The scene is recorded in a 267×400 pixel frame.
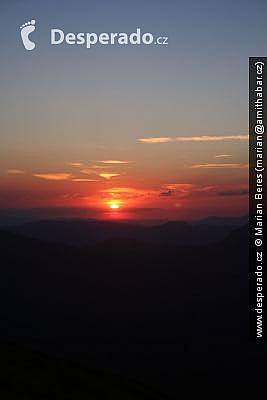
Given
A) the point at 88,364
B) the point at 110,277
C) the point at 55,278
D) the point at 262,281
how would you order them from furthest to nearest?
the point at 110,277 < the point at 55,278 < the point at 88,364 < the point at 262,281

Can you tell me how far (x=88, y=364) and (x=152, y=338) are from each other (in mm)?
8744

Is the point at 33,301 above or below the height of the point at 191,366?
above

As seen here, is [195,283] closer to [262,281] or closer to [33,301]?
[33,301]

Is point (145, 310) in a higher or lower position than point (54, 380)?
lower

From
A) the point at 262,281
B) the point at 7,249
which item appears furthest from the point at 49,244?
the point at 262,281

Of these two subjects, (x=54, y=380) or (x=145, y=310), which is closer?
(x=54, y=380)

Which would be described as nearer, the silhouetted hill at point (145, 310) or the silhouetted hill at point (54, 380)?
the silhouetted hill at point (54, 380)

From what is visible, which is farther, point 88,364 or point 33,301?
point 33,301

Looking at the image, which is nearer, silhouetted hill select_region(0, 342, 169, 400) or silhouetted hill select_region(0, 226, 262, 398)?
silhouetted hill select_region(0, 342, 169, 400)

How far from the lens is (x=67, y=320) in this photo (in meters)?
15.9

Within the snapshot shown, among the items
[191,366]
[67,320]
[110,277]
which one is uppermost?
[110,277]

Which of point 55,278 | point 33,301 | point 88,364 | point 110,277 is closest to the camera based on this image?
point 88,364

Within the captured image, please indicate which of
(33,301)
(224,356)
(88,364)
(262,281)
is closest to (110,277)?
(33,301)

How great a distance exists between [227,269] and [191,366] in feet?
12.0
